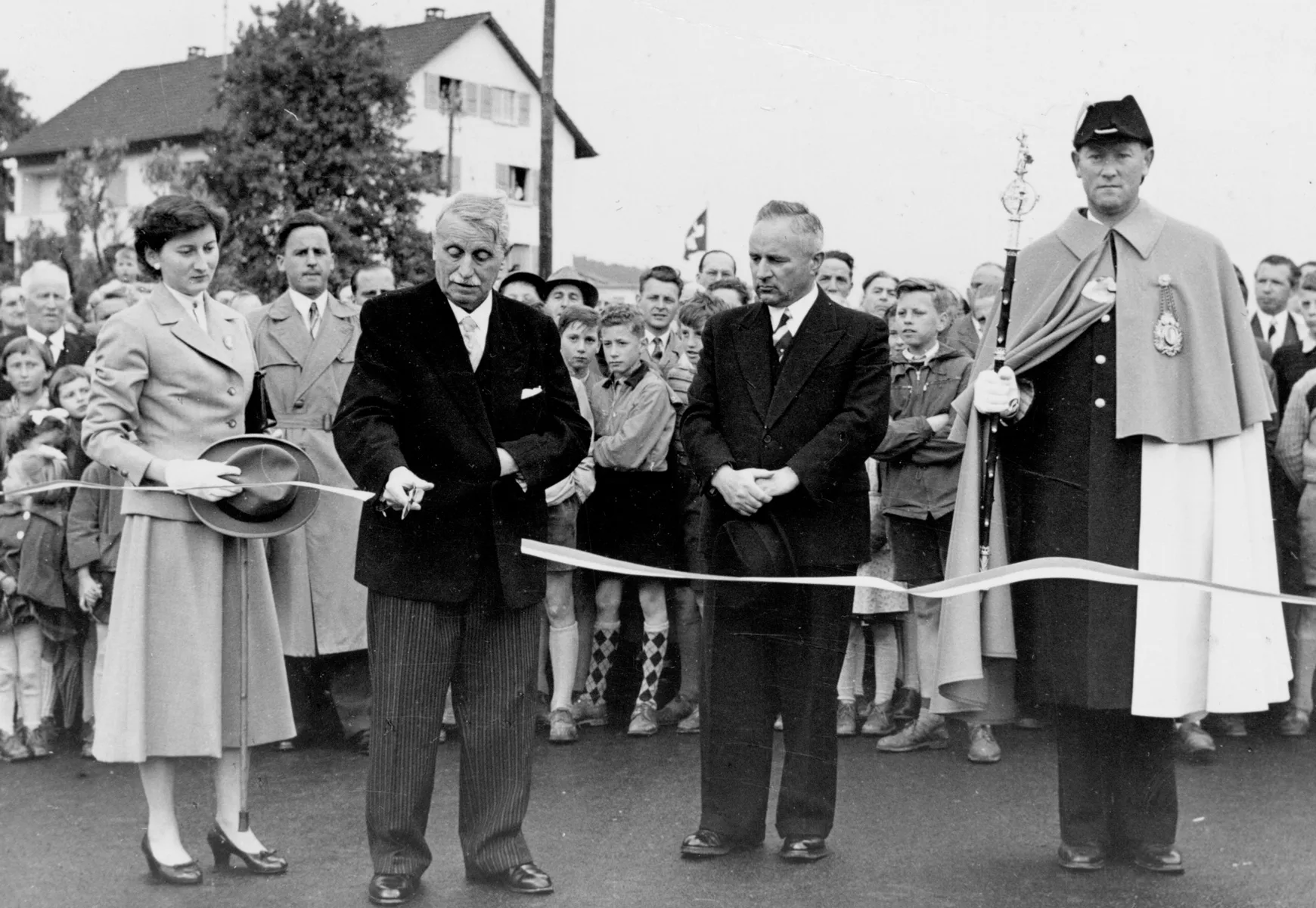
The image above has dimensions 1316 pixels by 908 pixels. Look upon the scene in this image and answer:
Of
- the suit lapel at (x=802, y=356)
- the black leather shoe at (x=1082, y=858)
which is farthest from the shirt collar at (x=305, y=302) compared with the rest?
the black leather shoe at (x=1082, y=858)

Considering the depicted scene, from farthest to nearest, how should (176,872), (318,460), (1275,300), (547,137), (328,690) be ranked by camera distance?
(1275,300) → (547,137) → (328,690) → (318,460) → (176,872)

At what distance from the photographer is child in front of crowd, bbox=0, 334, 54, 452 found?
22.8ft

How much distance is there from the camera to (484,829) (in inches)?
185

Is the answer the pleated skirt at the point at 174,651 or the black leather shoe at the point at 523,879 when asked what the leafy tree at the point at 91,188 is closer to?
the pleated skirt at the point at 174,651

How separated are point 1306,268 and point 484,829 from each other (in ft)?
17.3

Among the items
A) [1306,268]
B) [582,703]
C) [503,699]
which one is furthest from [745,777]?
[1306,268]

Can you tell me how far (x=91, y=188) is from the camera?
109ft

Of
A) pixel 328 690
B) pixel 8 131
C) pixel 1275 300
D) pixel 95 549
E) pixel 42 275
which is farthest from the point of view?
pixel 8 131

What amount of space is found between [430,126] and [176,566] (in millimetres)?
21327

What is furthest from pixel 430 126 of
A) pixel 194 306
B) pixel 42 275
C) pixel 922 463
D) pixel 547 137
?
pixel 194 306

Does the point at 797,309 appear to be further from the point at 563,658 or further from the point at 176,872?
the point at 176,872

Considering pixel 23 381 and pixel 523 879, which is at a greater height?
pixel 23 381

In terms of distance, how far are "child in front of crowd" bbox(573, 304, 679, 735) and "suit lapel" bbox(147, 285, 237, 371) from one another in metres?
2.09

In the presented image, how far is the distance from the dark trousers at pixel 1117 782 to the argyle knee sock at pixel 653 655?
7.68ft
